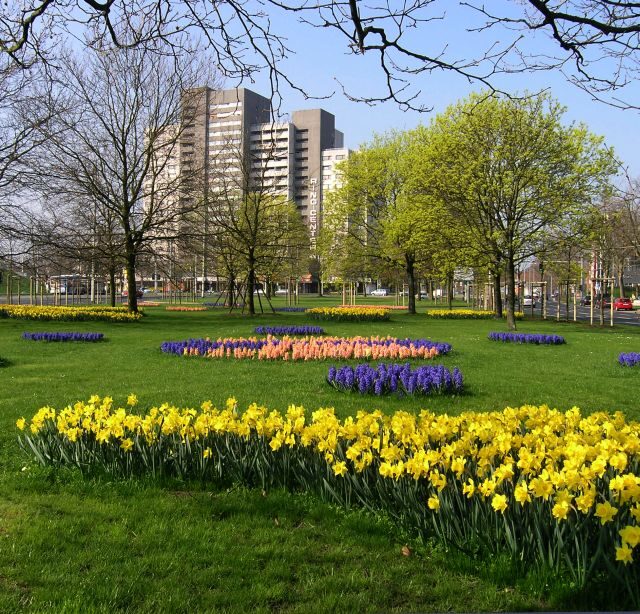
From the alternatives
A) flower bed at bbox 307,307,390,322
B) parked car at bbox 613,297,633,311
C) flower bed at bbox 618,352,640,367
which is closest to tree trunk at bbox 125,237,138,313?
flower bed at bbox 307,307,390,322

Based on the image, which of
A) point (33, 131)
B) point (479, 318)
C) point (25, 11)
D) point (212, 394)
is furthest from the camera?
point (479, 318)

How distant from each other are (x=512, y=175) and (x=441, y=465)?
21776 millimetres

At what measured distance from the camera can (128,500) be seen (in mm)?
4191

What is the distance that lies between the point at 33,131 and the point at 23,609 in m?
21.4

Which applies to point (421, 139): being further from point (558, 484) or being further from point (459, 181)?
A: point (558, 484)

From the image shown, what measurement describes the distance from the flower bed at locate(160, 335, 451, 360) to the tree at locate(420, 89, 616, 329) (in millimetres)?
11976

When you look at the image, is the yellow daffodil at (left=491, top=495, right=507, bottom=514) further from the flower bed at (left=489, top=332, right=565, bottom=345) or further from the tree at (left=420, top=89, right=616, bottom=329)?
the tree at (left=420, top=89, right=616, bottom=329)

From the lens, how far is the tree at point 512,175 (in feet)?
77.6

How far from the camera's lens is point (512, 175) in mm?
23484

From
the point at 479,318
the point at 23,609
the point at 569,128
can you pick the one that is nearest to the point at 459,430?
the point at 23,609

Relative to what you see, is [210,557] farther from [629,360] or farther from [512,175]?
[512,175]

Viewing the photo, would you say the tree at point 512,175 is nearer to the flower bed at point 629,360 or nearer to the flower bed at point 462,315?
the flower bed at point 462,315

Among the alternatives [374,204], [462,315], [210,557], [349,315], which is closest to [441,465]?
[210,557]

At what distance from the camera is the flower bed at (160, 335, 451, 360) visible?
11812 millimetres
